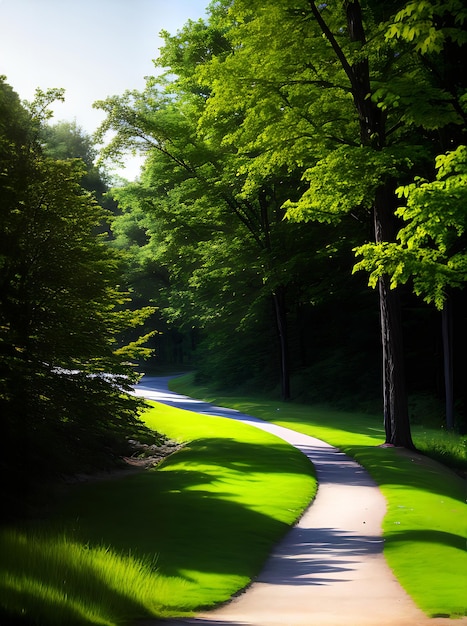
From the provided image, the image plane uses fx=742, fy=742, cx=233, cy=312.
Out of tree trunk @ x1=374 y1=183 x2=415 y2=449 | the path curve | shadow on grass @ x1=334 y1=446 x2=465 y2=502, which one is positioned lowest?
the path curve

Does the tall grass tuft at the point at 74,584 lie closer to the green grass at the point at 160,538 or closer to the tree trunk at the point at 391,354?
the green grass at the point at 160,538

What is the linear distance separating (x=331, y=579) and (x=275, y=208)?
33.8 meters

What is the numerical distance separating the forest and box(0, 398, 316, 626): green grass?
2232 mm

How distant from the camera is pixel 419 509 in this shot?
1466 cm

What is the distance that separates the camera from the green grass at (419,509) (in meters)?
9.45

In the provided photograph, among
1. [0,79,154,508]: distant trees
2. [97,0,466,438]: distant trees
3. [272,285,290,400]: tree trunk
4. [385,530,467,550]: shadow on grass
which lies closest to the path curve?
[385,530,467,550]: shadow on grass

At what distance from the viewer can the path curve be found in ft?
26.3

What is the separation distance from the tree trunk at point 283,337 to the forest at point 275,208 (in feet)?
0.42

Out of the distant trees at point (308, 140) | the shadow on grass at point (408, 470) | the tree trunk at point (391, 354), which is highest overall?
the distant trees at point (308, 140)

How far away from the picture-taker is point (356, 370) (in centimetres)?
4100

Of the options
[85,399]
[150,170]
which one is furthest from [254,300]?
[85,399]

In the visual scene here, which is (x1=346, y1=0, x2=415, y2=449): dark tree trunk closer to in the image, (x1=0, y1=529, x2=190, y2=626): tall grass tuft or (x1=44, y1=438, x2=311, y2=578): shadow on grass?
(x1=44, y1=438, x2=311, y2=578): shadow on grass

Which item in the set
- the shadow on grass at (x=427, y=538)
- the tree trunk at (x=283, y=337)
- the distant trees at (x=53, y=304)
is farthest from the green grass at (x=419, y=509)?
the tree trunk at (x=283, y=337)

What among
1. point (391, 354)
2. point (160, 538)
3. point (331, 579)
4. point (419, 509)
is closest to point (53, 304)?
point (160, 538)
